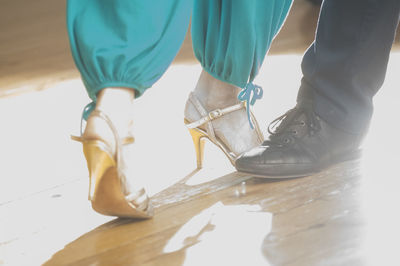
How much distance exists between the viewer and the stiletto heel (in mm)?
1041

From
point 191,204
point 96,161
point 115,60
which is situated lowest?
point 191,204

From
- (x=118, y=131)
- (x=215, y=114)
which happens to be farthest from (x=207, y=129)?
(x=118, y=131)

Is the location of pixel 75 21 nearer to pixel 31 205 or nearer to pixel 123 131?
pixel 123 131

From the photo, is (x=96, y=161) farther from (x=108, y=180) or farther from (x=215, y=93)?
(x=215, y=93)

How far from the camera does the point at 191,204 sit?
875mm

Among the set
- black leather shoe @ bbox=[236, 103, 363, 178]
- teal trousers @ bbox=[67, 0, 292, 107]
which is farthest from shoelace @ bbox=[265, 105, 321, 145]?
teal trousers @ bbox=[67, 0, 292, 107]

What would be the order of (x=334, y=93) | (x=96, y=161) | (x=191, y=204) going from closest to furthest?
(x=96, y=161), (x=191, y=204), (x=334, y=93)

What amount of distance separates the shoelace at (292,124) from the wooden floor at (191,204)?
0.08 metres

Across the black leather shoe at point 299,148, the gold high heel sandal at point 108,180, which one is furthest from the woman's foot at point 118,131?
the black leather shoe at point 299,148

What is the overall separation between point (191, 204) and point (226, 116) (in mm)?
207

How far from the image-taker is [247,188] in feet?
3.01

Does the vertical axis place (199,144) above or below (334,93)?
below

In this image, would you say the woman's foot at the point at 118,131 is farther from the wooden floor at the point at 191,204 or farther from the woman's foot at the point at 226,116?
the woman's foot at the point at 226,116

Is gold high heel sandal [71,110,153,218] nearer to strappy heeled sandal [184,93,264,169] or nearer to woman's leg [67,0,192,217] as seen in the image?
woman's leg [67,0,192,217]
